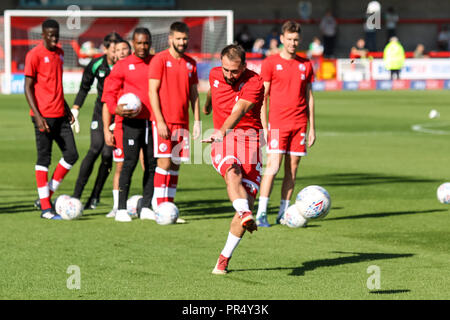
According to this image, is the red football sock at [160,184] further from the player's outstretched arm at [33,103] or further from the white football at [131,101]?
the player's outstretched arm at [33,103]

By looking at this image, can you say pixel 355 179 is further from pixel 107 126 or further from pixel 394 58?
pixel 394 58

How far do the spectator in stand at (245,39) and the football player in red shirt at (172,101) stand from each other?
Answer: 33059 millimetres

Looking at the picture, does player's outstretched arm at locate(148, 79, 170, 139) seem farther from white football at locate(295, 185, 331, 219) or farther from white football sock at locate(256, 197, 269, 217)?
white football at locate(295, 185, 331, 219)

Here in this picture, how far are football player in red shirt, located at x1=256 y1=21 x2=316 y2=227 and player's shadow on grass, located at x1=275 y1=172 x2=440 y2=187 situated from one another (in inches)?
137

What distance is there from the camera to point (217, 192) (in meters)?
13.6

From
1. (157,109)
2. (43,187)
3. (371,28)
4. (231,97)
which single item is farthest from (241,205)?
(371,28)

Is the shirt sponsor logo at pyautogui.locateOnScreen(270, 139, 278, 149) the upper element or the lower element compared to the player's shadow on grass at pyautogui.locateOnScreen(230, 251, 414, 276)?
upper

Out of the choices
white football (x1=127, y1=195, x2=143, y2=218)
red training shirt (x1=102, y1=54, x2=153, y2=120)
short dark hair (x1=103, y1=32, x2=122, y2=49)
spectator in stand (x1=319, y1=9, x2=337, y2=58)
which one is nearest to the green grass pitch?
white football (x1=127, y1=195, x2=143, y2=218)

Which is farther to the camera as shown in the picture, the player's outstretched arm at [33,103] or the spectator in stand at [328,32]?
the spectator in stand at [328,32]

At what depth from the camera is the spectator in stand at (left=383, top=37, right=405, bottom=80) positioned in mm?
40062

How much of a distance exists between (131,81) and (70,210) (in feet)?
5.50

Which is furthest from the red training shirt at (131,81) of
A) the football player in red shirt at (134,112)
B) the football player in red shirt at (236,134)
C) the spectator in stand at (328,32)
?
the spectator in stand at (328,32)

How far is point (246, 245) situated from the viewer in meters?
9.36

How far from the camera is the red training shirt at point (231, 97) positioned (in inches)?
321
